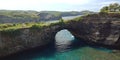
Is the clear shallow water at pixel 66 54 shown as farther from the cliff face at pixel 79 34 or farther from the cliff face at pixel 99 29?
the cliff face at pixel 99 29

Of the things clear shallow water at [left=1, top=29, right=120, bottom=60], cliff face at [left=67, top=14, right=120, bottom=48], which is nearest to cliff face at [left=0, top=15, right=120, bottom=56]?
cliff face at [left=67, top=14, right=120, bottom=48]

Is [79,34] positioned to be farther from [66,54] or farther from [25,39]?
[25,39]

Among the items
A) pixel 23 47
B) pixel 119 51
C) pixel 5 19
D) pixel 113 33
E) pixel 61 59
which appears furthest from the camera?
pixel 5 19

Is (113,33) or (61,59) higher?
(113,33)

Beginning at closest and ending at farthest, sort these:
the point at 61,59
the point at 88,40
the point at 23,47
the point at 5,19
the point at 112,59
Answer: the point at 112,59, the point at 61,59, the point at 23,47, the point at 88,40, the point at 5,19

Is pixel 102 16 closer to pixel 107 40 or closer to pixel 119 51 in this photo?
pixel 107 40

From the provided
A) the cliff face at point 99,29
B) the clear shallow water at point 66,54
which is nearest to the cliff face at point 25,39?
the clear shallow water at point 66,54

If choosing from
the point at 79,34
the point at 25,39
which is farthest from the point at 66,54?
the point at 79,34

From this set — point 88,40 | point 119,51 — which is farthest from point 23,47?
point 119,51

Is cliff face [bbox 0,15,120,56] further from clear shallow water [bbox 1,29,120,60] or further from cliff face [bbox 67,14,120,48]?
clear shallow water [bbox 1,29,120,60]

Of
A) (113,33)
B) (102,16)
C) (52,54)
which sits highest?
(102,16)
